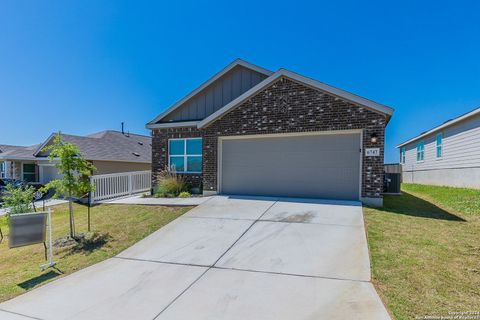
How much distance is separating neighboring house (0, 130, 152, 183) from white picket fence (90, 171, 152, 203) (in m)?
4.38

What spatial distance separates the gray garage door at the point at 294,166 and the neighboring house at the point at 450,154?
8501mm

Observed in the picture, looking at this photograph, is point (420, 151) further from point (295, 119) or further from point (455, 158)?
point (295, 119)

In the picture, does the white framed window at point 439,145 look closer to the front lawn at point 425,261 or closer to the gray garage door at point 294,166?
the front lawn at point 425,261

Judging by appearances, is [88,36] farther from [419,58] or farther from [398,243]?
[419,58]

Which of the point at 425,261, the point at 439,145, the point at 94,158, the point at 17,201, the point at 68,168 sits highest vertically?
the point at 439,145

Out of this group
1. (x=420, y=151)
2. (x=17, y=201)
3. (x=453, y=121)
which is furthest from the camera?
(x=420, y=151)

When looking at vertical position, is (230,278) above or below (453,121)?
below

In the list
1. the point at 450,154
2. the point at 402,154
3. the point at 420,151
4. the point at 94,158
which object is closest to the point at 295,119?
the point at 450,154

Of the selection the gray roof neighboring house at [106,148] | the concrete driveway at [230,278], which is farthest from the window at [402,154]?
the gray roof neighboring house at [106,148]

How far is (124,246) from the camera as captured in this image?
602cm

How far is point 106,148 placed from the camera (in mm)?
18469

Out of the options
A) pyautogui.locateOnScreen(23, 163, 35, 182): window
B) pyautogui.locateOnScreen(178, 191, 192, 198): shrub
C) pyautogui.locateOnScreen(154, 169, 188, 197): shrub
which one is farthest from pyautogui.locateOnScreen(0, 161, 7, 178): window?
pyautogui.locateOnScreen(178, 191, 192, 198): shrub

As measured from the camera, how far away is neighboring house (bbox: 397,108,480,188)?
41.1ft

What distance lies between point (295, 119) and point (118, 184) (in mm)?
9399
